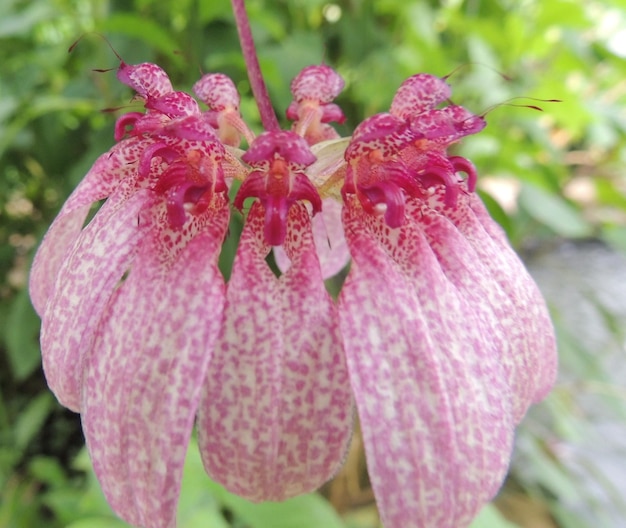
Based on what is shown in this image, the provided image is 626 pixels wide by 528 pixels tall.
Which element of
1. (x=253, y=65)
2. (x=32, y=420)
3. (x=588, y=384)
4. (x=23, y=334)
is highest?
(x=253, y=65)


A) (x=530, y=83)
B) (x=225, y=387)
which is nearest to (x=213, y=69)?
(x=530, y=83)

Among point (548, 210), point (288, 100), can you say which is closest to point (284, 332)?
point (288, 100)

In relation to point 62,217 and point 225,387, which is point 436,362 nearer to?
point 225,387

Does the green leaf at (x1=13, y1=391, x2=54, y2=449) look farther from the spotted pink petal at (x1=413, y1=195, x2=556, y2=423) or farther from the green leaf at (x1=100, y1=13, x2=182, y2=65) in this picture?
the spotted pink petal at (x1=413, y1=195, x2=556, y2=423)

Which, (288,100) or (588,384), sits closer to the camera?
(288,100)

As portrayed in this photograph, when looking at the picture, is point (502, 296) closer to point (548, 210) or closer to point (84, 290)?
point (84, 290)

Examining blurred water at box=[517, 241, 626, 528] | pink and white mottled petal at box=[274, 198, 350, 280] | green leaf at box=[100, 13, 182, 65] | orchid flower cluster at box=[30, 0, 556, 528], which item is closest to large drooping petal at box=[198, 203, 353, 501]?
orchid flower cluster at box=[30, 0, 556, 528]

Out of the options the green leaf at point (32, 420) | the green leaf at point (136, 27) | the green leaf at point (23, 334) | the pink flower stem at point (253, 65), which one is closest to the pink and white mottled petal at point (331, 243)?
the pink flower stem at point (253, 65)
